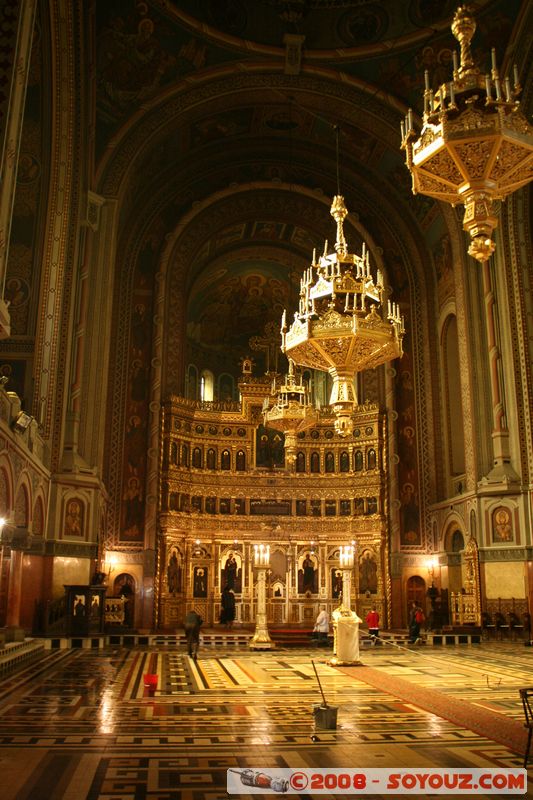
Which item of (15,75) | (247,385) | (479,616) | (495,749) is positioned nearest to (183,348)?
(247,385)

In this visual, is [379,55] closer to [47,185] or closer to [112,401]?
[47,185]

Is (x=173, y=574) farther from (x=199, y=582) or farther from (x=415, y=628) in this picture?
(x=415, y=628)

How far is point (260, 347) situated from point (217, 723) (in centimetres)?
1918

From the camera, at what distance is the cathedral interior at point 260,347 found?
33.2ft

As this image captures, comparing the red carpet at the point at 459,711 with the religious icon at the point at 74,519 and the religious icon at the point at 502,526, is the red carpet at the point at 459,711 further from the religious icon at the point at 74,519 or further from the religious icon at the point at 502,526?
the religious icon at the point at 74,519

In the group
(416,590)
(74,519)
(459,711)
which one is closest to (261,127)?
(74,519)

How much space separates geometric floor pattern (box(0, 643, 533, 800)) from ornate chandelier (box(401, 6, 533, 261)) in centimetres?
447

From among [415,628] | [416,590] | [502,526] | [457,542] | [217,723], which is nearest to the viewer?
[217,723]

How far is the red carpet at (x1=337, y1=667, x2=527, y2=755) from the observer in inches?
231

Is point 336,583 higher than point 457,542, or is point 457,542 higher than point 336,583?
point 457,542

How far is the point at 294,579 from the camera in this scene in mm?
21234

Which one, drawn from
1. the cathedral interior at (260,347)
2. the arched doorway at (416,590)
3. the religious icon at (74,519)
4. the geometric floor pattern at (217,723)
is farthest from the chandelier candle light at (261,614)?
the arched doorway at (416,590)

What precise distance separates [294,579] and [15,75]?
50.7 feet

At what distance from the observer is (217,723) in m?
6.57
